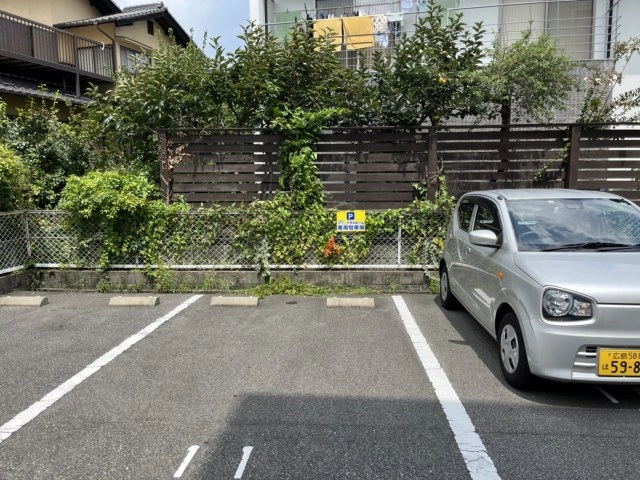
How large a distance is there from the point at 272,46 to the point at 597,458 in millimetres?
6522

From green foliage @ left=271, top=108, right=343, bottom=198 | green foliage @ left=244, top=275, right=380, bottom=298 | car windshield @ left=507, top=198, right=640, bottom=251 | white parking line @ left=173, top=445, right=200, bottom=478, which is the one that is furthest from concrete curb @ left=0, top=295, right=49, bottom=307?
car windshield @ left=507, top=198, right=640, bottom=251

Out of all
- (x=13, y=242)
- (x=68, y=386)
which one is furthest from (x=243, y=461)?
(x=13, y=242)

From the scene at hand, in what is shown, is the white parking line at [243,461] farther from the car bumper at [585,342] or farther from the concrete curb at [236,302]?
the concrete curb at [236,302]

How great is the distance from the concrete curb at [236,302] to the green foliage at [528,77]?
4701 millimetres

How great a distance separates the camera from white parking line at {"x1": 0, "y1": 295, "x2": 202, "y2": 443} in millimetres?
3026

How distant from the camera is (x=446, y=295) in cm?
563

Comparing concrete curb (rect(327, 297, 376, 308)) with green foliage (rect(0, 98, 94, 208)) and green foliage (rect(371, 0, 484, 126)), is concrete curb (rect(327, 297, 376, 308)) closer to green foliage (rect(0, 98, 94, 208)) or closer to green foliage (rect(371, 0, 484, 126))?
green foliage (rect(371, 0, 484, 126))

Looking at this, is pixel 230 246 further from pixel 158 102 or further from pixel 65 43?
pixel 65 43

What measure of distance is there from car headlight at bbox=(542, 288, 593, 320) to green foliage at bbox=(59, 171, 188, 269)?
5.14 m

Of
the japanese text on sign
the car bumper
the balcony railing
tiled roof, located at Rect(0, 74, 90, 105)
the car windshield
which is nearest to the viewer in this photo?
the car bumper

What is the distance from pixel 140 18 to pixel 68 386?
1802 centimetres

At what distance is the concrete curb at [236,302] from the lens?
588 cm

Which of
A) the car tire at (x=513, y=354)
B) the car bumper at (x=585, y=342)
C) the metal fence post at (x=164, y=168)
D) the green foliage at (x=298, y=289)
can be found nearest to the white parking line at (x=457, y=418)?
the car tire at (x=513, y=354)

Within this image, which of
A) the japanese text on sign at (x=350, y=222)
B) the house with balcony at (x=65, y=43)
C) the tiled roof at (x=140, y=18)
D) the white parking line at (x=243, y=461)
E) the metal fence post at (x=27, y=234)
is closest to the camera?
the white parking line at (x=243, y=461)
